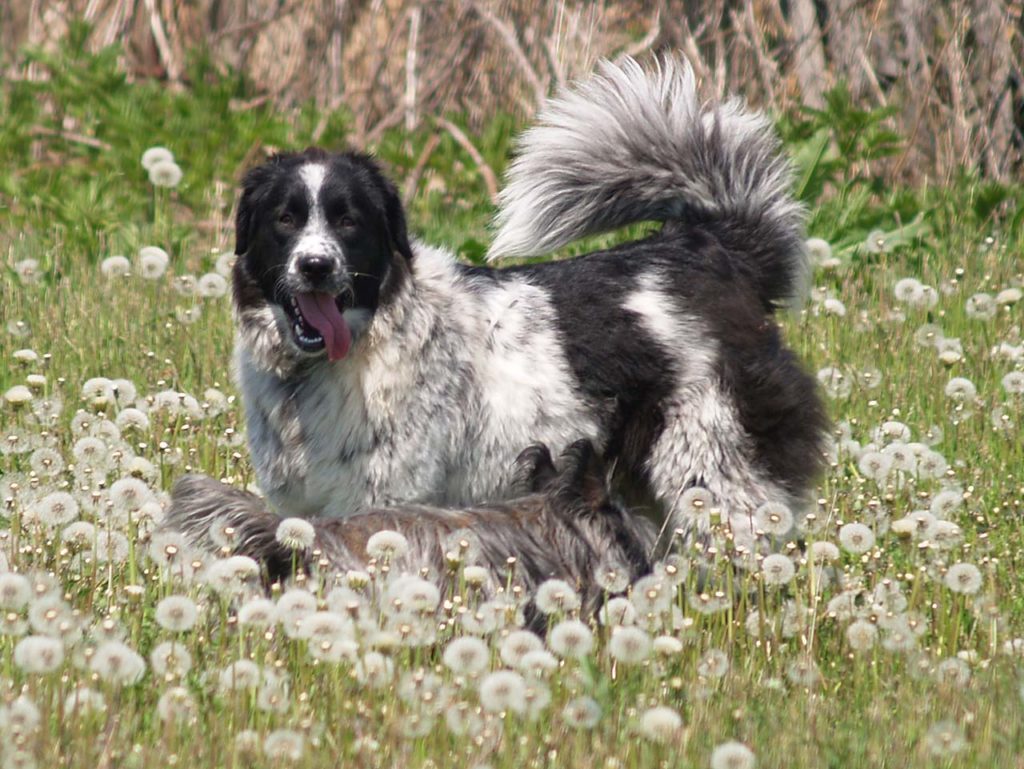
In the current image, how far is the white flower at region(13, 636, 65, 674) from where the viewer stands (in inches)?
123

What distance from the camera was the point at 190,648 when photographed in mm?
3707

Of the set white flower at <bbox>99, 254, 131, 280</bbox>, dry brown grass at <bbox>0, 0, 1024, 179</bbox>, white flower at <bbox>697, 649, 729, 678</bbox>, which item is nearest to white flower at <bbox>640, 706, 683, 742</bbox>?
white flower at <bbox>697, 649, 729, 678</bbox>

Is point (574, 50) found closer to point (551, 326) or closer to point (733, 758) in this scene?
point (551, 326)

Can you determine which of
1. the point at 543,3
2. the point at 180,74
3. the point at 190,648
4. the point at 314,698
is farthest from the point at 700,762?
the point at 180,74

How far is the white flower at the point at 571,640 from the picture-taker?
337cm

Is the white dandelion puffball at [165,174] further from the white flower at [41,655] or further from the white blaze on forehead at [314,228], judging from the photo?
the white flower at [41,655]

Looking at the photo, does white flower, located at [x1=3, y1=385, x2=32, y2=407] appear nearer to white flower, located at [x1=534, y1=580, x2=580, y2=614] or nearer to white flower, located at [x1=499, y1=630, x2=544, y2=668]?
white flower, located at [x1=534, y1=580, x2=580, y2=614]

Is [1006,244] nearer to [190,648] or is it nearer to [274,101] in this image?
[274,101]

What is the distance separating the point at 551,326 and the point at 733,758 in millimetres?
2404

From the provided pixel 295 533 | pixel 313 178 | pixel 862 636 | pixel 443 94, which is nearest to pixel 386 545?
pixel 295 533

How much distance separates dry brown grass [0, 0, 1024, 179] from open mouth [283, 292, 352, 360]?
4.23 metres

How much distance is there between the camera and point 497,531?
14.5 ft

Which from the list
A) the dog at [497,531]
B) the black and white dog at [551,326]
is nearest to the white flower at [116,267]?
the black and white dog at [551,326]

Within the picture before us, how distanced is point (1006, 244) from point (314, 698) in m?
5.61
